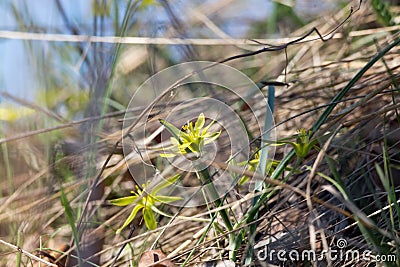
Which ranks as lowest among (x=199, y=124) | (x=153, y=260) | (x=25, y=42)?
(x=153, y=260)

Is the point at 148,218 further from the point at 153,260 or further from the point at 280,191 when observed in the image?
the point at 280,191

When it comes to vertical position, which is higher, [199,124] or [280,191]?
[199,124]

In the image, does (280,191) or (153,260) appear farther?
(280,191)

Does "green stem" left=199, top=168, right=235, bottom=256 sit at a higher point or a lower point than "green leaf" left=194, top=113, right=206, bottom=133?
lower

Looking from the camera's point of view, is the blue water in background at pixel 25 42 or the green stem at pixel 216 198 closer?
the green stem at pixel 216 198

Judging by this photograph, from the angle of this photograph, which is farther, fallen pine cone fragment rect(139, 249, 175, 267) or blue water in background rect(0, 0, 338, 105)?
blue water in background rect(0, 0, 338, 105)

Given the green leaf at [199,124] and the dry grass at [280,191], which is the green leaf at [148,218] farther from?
the green leaf at [199,124]

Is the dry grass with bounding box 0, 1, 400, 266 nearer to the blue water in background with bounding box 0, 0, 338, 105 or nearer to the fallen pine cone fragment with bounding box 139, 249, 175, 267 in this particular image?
the fallen pine cone fragment with bounding box 139, 249, 175, 267

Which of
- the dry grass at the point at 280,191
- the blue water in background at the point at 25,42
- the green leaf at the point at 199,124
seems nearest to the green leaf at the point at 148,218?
the dry grass at the point at 280,191

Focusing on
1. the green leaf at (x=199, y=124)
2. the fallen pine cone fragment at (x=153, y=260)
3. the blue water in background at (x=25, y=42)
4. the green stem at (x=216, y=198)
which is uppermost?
the blue water in background at (x=25, y=42)

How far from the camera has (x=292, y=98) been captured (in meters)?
1.36

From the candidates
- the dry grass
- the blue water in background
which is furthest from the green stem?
the blue water in background

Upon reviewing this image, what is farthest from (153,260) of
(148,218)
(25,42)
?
(25,42)

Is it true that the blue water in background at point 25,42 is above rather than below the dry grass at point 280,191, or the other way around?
above
